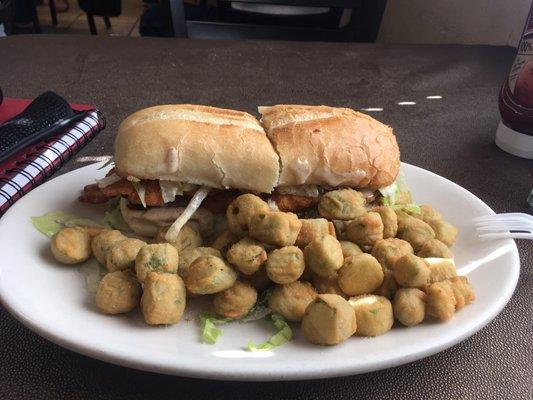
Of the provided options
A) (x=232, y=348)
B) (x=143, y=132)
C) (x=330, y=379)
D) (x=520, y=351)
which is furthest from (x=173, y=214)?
(x=520, y=351)

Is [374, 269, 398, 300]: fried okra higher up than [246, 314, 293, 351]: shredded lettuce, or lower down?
higher up

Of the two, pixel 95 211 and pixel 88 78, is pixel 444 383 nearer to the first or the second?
pixel 95 211

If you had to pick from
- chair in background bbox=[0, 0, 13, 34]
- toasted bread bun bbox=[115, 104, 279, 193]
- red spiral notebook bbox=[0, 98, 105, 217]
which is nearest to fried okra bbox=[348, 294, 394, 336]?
toasted bread bun bbox=[115, 104, 279, 193]

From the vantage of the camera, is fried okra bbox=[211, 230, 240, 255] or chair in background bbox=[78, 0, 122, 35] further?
chair in background bbox=[78, 0, 122, 35]

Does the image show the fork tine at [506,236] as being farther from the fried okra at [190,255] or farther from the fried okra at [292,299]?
the fried okra at [190,255]

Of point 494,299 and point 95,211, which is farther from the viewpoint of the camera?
point 95,211

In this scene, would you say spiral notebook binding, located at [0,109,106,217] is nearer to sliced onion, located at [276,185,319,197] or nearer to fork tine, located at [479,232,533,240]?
sliced onion, located at [276,185,319,197]
